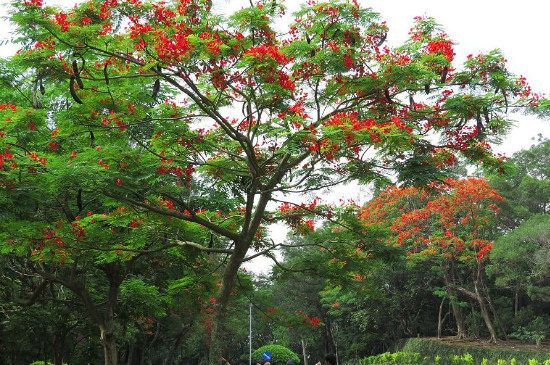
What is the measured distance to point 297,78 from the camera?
28.7ft

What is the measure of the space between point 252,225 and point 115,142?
2.93 meters

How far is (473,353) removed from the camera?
23.5m

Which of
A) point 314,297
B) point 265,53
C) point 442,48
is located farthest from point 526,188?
point 265,53

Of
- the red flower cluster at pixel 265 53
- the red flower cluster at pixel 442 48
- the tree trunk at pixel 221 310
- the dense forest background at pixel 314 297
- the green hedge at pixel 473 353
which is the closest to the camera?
the red flower cluster at pixel 265 53

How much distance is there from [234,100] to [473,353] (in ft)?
65.5

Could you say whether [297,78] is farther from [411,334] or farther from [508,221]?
[411,334]

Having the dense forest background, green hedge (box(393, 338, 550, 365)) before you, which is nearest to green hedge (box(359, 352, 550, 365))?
green hedge (box(393, 338, 550, 365))

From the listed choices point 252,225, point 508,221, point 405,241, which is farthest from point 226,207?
point 508,221

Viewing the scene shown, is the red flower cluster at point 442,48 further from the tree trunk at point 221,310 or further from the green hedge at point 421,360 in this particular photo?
the green hedge at point 421,360

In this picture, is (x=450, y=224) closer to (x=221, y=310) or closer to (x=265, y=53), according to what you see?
(x=221, y=310)

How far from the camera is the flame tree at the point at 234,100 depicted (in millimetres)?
7535

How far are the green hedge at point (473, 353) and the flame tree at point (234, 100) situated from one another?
11800 mm

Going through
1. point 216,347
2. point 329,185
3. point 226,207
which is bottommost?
point 216,347

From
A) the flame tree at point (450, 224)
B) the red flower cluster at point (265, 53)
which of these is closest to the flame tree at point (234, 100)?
the red flower cluster at point (265, 53)
